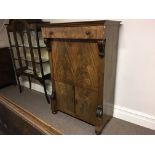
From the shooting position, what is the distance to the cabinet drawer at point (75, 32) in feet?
4.36

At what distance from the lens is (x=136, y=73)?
1701 mm

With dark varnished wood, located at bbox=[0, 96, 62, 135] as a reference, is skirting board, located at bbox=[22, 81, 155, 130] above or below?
below

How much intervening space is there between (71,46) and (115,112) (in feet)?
3.61

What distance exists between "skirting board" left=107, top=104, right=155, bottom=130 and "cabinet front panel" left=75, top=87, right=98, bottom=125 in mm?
246

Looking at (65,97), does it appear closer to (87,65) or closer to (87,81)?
(87,81)

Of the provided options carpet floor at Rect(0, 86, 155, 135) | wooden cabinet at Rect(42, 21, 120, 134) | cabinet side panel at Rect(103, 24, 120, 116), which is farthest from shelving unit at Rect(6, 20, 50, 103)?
cabinet side panel at Rect(103, 24, 120, 116)

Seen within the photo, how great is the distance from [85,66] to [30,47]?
1094 mm

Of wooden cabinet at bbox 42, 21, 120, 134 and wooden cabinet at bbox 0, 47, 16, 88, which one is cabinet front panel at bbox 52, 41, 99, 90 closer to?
wooden cabinet at bbox 42, 21, 120, 134

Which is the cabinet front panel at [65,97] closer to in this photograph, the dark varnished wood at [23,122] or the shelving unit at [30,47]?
the shelving unit at [30,47]

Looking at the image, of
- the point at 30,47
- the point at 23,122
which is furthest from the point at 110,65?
the point at 30,47

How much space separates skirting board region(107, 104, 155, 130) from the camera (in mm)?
1757

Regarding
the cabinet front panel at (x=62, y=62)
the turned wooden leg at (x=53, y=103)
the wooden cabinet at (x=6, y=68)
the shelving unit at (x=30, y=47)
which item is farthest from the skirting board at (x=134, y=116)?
the wooden cabinet at (x=6, y=68)
